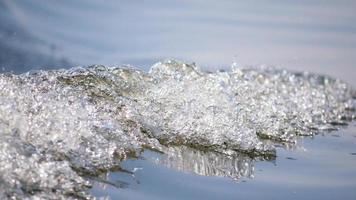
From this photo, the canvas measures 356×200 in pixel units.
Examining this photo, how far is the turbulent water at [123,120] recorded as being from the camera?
9.11 feet

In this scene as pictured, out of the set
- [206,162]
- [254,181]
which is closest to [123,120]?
[206,162]

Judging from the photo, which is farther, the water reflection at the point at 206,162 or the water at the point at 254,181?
the water reflection at the point at 206,162

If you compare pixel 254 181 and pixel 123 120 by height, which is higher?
pixel 123 120

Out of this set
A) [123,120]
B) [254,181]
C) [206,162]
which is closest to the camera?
[254,181]

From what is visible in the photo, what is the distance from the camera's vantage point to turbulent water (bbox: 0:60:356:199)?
278 centimetres

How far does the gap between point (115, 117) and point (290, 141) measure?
1.39 metres

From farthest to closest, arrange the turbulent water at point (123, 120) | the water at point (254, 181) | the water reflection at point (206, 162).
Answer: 1. the water reflection at point (206, 162)
2. the water at point (254, 181)
3. the turbulent water at point (123, 120)

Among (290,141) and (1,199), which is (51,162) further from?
(290,141)

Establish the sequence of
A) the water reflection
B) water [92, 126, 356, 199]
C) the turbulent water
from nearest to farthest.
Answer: the turbulent water, water [92, 126, 356, 199], the water reflection

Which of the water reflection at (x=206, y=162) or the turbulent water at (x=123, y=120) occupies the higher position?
the turbulent water at (x=123, y=120)

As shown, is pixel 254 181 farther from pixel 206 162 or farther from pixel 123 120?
pixel 123 120

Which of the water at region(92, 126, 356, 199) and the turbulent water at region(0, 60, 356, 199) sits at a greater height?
the turbulent water at region(0, 60, 356, 199)

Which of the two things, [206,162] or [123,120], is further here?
[123,120]

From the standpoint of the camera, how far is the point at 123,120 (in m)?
3.90
